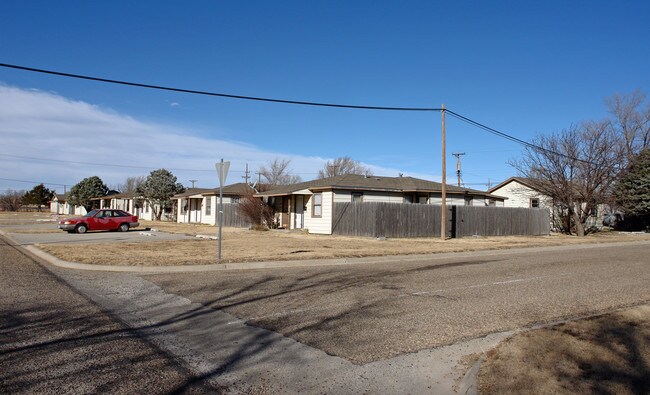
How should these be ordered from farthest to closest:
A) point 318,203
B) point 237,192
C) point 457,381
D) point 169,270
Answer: point 237,192, point 318,203, point 169,270, point 457,381

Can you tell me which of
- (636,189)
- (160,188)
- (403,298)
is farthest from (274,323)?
(160,188)

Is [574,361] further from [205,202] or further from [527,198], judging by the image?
[527,198]

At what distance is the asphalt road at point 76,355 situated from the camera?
4715 mm

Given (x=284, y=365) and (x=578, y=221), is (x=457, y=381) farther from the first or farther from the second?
(x=578, y=221)

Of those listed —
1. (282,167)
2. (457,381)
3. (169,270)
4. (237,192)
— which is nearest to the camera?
(457,381)

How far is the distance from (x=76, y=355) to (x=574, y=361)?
5.38 meters

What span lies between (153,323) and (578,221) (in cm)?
3402

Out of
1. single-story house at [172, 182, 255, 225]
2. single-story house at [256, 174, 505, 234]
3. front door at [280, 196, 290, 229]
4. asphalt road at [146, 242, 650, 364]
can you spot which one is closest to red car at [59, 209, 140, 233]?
single-story house at [172, 182, 255, 225]

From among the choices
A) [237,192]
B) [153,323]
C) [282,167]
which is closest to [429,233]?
[237,192]

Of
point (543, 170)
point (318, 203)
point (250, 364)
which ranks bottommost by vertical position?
point (250, 364)

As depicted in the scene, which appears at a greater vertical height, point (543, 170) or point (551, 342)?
point (543, 170)

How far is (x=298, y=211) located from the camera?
34.9 meters

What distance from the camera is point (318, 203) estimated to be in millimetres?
31797

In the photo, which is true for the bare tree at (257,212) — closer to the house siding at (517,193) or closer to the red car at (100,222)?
the red car at (100,222)
